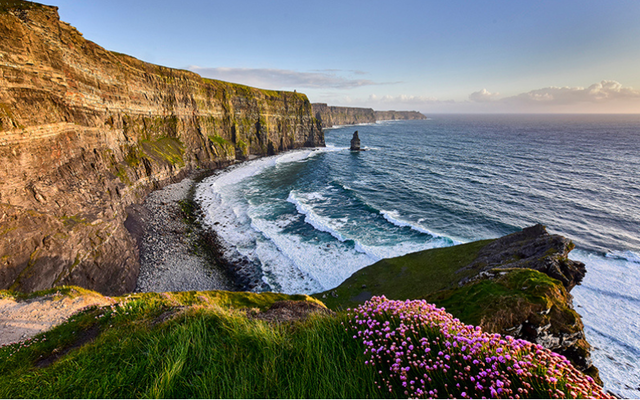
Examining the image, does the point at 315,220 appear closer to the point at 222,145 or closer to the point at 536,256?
the point at 536,256

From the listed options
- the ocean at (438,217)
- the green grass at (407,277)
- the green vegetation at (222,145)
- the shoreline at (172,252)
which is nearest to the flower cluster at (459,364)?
the green grass at (407,277)

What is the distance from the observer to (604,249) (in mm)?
23688

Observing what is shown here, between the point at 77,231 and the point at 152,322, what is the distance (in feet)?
62.4

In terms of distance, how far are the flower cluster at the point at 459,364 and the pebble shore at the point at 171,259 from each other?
1877cm

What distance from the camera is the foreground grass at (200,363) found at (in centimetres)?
420

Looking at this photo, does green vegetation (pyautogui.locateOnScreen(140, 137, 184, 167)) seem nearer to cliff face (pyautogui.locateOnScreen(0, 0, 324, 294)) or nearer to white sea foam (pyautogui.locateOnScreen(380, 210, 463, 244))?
cliff face (pyautogui.locateOnScreen(0, 0, 324, 294))

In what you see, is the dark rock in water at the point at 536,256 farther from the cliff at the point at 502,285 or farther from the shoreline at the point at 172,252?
the shoreline at the point at 172,252

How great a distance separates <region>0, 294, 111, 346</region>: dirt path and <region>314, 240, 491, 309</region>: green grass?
12413 mm

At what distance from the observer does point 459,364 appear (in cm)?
404

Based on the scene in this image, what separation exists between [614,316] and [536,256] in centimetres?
768

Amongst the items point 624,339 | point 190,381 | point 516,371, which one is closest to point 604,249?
point 624,339

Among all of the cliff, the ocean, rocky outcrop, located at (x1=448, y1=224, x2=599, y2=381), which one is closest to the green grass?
the cliff

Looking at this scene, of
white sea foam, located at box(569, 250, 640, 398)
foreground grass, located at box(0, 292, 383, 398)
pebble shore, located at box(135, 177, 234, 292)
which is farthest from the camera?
pebble shore, located at box(135, 177, 234, 292)

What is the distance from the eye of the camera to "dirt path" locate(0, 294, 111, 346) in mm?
8547
